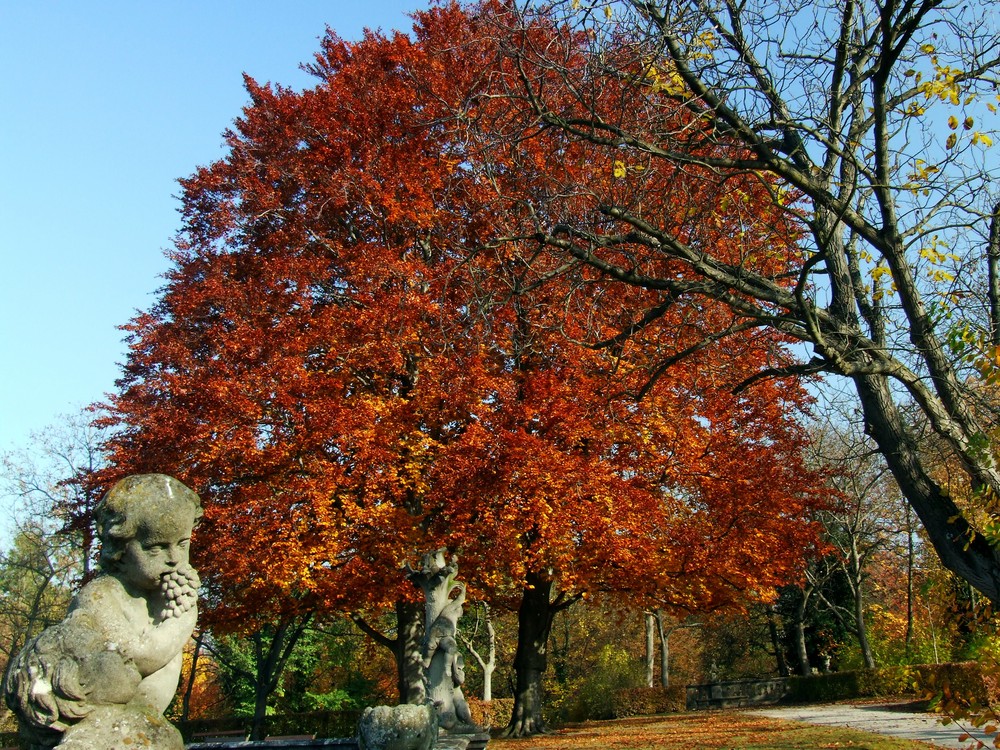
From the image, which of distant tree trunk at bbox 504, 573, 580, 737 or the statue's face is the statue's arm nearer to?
the statue's face

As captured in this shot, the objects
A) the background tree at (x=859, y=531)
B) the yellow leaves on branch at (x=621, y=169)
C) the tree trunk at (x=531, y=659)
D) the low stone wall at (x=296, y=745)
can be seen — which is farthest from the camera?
the background tree at (x=859, y=531)

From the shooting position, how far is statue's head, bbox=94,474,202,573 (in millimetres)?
3508

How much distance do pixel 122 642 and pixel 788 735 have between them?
1280 cm

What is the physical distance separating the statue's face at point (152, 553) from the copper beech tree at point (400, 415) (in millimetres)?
8801

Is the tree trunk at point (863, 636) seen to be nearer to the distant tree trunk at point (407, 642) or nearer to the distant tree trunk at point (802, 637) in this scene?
the distant tree trunk at point (802, 637)

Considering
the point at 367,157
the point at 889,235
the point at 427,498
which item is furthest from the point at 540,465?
the point at 889,235

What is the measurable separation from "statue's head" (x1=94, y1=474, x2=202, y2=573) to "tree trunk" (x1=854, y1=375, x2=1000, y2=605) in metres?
5.26

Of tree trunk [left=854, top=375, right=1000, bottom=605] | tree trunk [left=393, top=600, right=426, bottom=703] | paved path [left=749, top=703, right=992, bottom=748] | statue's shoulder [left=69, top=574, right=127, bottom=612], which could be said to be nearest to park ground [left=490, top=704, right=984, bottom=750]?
paved path [left=749, top=703, right=992, bottom=748]

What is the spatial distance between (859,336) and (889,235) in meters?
0.86

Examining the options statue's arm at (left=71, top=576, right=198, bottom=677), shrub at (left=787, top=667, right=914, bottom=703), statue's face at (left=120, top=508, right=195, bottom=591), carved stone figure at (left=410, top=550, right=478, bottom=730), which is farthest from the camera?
shrub at (left=787, top=667, right=914, bottom=703)

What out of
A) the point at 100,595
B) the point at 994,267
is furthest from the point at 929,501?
the point at 100,595

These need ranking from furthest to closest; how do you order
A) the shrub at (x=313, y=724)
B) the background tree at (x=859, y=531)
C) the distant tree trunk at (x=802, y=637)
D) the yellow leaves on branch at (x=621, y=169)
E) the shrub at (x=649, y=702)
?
the distant tree trunk at (x=802, y=637) → the shrub at (x=649, y=702) → the shrub at (x=313, y=724) → the background tree at (x=859, y=531) → the yellow leaves on branch at (x=621, y=169)

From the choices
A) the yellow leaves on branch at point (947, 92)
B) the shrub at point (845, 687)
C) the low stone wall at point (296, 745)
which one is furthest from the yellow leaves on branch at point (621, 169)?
the shrub at point (845, 687)

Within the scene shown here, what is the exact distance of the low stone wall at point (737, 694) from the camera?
2655cm
